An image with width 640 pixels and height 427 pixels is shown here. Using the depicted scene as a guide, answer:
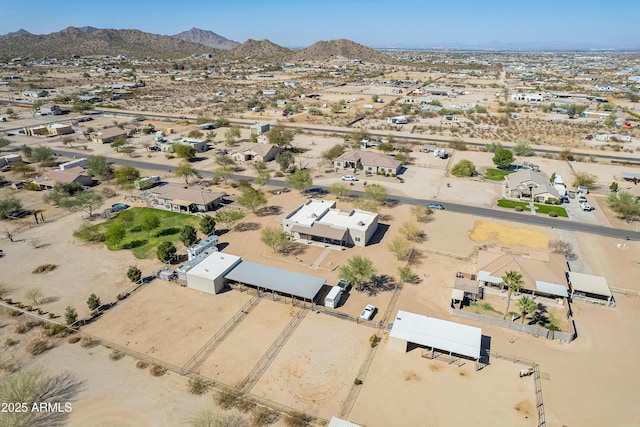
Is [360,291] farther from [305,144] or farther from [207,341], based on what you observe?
[305,144]

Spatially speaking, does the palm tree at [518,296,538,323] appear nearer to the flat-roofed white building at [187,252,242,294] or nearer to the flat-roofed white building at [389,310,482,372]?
the flat-roofed white building at [389,310,482,372]

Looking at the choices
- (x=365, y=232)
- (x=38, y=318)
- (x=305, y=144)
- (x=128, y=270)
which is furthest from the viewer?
(x=305, y=144)

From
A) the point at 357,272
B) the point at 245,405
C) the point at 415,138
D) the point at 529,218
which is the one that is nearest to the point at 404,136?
the point at 415,138

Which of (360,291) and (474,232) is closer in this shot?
(360,291)

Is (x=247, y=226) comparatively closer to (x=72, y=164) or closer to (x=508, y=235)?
(x=508, y=235)

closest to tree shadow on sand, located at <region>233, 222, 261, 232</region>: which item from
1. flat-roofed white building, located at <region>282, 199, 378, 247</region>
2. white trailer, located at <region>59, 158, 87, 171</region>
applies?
flat-roofed white building, located at <region>282, 199, 378, 247</region>

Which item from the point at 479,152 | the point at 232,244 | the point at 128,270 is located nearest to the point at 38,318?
the point at 128,270
